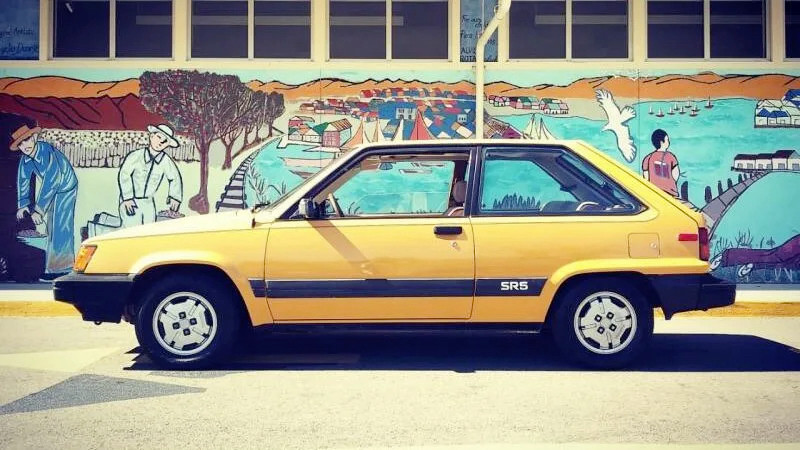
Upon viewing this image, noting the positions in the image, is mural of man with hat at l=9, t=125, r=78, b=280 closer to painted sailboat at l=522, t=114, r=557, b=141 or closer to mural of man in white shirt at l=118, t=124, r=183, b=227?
mural of man in white shirt at l=118, t=124, r=183, b=227

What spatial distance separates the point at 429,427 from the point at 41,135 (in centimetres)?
1025

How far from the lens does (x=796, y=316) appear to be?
9.91 m

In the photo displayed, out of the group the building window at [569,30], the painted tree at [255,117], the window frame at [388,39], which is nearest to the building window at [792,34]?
the building window at [569,30]

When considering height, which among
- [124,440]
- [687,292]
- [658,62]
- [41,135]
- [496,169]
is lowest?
[124,440]

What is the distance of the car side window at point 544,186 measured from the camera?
6637mm

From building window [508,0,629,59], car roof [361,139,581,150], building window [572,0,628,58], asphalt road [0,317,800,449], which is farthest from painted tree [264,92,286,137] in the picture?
car roof [361,139,581,150]

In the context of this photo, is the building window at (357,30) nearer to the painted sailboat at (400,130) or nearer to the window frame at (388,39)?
the window frame at (388,39)

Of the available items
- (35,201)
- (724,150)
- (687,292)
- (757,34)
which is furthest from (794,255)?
(35,201)

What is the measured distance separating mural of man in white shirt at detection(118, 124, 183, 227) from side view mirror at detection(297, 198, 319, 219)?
731 cm

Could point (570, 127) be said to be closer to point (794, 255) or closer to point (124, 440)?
point (794, 255)

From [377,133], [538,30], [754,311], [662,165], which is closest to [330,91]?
[377,133]

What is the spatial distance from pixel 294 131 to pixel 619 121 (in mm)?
4743

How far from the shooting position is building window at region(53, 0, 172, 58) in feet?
44.2

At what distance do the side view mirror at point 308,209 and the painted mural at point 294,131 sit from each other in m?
6.84
